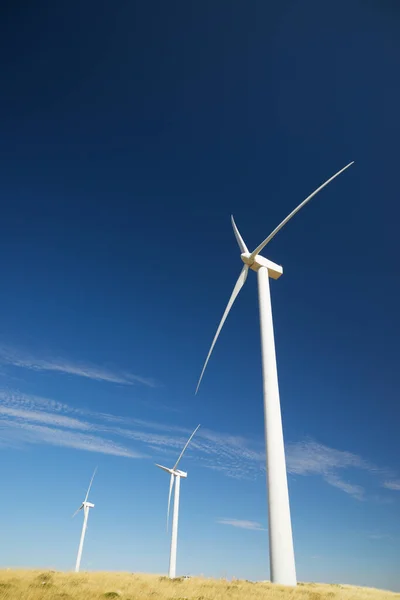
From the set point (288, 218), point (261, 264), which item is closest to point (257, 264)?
point (261, 264)

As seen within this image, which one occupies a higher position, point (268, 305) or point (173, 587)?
point (268, 305)

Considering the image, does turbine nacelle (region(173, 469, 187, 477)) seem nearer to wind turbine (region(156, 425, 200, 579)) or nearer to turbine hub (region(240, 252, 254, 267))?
wind turbine (region(156, 425, 200, 579))

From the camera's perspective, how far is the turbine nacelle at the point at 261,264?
29.9m

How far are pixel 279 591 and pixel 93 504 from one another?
83.4 meters

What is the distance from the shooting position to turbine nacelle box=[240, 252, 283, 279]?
98.0 feet

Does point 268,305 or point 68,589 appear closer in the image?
point 68,589

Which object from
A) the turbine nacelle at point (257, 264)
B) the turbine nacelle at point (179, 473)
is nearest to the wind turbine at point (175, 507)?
the turbine nacelle at point (179, 473)

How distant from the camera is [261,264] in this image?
1174 inches

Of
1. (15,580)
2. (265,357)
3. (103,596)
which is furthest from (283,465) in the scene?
(15,580)

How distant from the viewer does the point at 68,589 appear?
57.3 ft

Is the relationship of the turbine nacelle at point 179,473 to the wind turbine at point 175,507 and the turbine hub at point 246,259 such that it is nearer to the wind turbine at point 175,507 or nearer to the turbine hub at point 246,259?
the wind turbine at point 175,507

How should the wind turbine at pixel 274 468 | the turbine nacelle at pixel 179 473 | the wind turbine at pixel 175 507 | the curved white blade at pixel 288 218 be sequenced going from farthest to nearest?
the turbine nacelle at pixel 179 473 < the wind turbine at pixel 175 507 < the curved white blade at pixel 288 218 < the wind turbine at pixel 274 468

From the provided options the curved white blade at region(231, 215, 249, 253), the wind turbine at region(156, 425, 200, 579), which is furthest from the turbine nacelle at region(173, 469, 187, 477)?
the curved white blade at region(231, 215, 249, 253)

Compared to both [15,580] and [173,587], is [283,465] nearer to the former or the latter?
[173,587]
